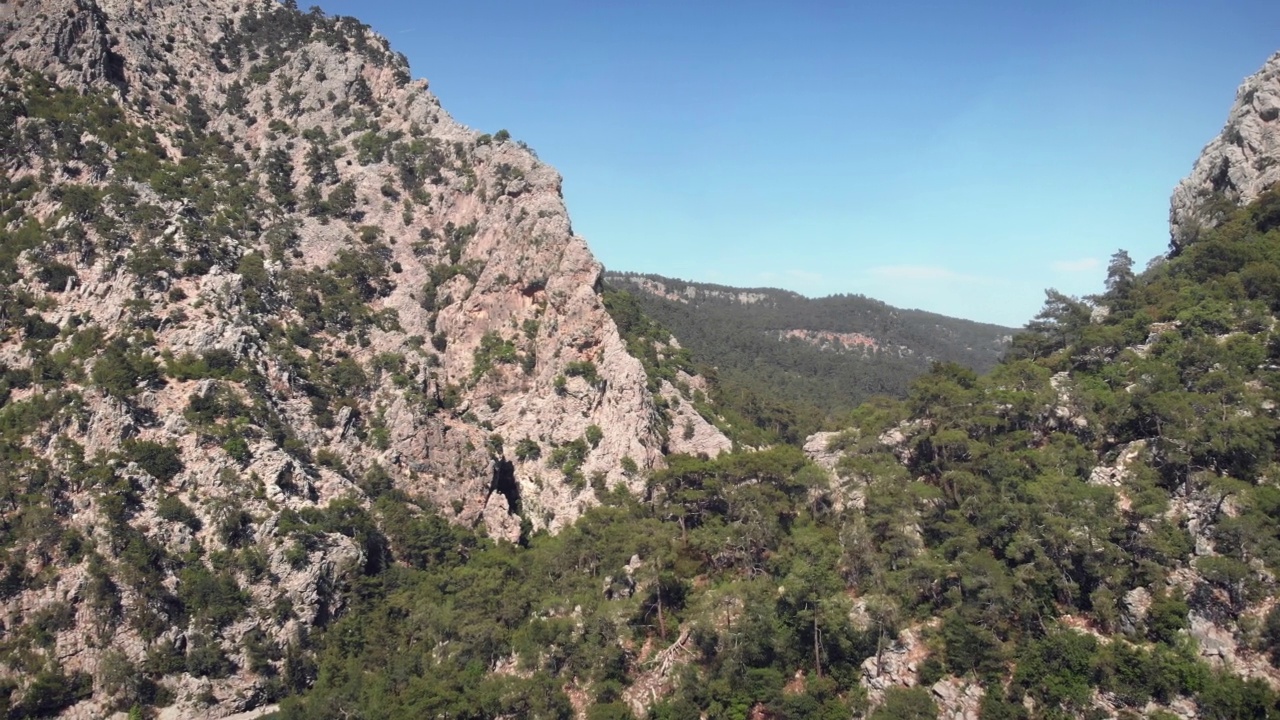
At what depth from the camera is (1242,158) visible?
66375mm

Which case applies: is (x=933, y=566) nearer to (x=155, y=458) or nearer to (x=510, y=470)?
(x=510, y=470)

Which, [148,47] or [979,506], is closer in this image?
[979,506]

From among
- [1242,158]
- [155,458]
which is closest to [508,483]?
[155,458]

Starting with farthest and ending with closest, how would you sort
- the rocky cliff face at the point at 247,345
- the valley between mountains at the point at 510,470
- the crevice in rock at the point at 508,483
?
1. the crevice in rock at the point at 508,483
2. the rocky cliff face at the point at 247,345
3. the valley between mountains at the point at 510,470

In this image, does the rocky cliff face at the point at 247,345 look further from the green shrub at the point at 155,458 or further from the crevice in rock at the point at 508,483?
the crevice in rock at the point at 508,483

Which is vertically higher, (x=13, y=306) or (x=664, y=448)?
(x=13, y=306)

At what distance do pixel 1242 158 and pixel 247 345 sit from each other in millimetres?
86810

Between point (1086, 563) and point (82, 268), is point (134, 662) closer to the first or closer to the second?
point (82, 268)

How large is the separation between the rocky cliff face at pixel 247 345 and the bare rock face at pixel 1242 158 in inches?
1931

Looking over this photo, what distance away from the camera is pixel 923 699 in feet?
116

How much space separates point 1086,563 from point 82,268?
73.7m

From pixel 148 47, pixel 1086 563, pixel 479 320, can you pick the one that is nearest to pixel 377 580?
pixel 479 320

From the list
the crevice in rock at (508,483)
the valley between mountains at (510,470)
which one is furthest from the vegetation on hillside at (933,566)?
the crevice in rock at (508,483)

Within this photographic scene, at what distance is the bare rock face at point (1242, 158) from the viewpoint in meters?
64.5
